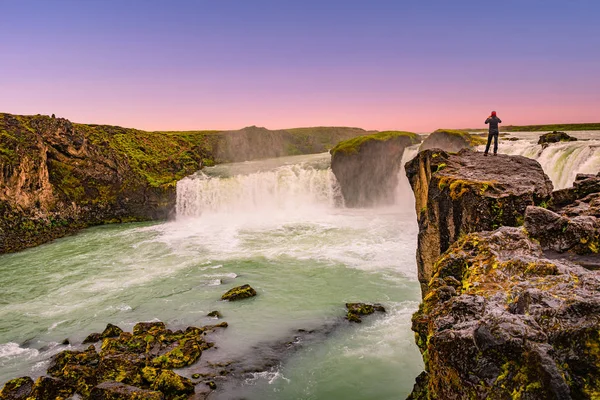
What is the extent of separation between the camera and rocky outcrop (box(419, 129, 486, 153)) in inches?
1533

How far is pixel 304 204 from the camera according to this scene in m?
46.0

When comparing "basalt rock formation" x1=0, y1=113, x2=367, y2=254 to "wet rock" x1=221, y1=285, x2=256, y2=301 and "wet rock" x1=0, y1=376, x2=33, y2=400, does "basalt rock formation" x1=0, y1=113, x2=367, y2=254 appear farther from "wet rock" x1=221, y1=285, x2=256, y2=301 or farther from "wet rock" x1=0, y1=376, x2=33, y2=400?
"wet rock" x1=0, y1=376, x2=33, y2=400

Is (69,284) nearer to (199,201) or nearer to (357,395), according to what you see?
(357,395)

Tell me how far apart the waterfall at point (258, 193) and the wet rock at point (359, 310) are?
93.4 ft

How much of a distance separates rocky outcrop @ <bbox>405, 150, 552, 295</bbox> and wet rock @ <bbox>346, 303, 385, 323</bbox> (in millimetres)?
3251

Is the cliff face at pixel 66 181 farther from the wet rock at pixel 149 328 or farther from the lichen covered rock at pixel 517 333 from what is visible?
the lichen covered rock at pixel 517 333

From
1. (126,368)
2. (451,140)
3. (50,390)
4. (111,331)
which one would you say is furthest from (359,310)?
(451,140)

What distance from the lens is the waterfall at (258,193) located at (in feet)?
149

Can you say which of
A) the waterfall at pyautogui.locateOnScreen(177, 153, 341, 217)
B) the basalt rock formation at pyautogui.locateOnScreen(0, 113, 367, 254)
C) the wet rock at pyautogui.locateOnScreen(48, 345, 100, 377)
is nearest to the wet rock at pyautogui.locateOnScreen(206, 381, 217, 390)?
the wet rock at pyautogui.locateOnScreen(48, 345, 100, 377)

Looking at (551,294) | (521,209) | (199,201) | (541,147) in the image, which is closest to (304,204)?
(199,201)

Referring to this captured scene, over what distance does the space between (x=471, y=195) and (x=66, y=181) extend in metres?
43.8

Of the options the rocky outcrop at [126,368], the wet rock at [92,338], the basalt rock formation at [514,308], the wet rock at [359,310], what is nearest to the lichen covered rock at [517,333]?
the basalt rock formation at [514,308]

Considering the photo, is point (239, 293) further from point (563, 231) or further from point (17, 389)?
point (563, 231)

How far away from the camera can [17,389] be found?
11.2 meters
